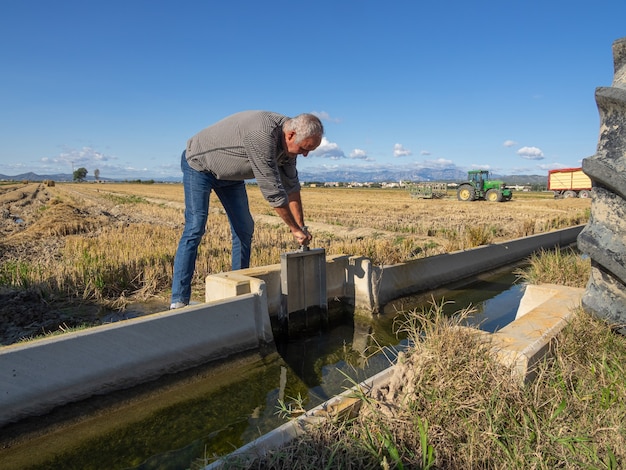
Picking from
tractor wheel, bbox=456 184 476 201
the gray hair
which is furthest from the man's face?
tractor wheel, bbox=456 184 476 201

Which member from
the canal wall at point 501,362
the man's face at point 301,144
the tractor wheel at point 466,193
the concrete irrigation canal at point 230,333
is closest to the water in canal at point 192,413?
the concrete irrigation canal at point 230,333

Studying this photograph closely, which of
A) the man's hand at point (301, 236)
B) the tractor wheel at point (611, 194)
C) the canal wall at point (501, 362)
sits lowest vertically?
the canal wall at point (501, 362)

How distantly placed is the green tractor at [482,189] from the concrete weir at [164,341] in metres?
24.2

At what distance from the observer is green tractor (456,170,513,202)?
86.3 feet

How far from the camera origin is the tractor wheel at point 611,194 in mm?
2082

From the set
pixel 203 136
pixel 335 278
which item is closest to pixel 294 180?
pixel 203 136

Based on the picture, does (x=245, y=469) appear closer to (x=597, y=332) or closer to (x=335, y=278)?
(x=597, y=332)

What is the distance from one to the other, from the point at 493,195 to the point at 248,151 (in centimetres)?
2573

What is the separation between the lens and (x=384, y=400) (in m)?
1.98

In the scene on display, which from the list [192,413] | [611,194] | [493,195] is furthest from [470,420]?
[493,195]

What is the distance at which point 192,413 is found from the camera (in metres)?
2.58

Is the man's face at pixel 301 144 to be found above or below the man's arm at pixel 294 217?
above

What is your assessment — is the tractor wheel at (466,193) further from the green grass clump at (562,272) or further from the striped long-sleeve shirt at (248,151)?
the striped long-sleeve shirt at (248,151)

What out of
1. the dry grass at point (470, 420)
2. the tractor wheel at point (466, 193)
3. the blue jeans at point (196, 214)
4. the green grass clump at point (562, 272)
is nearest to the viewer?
the dry grass at point (470, 420)
